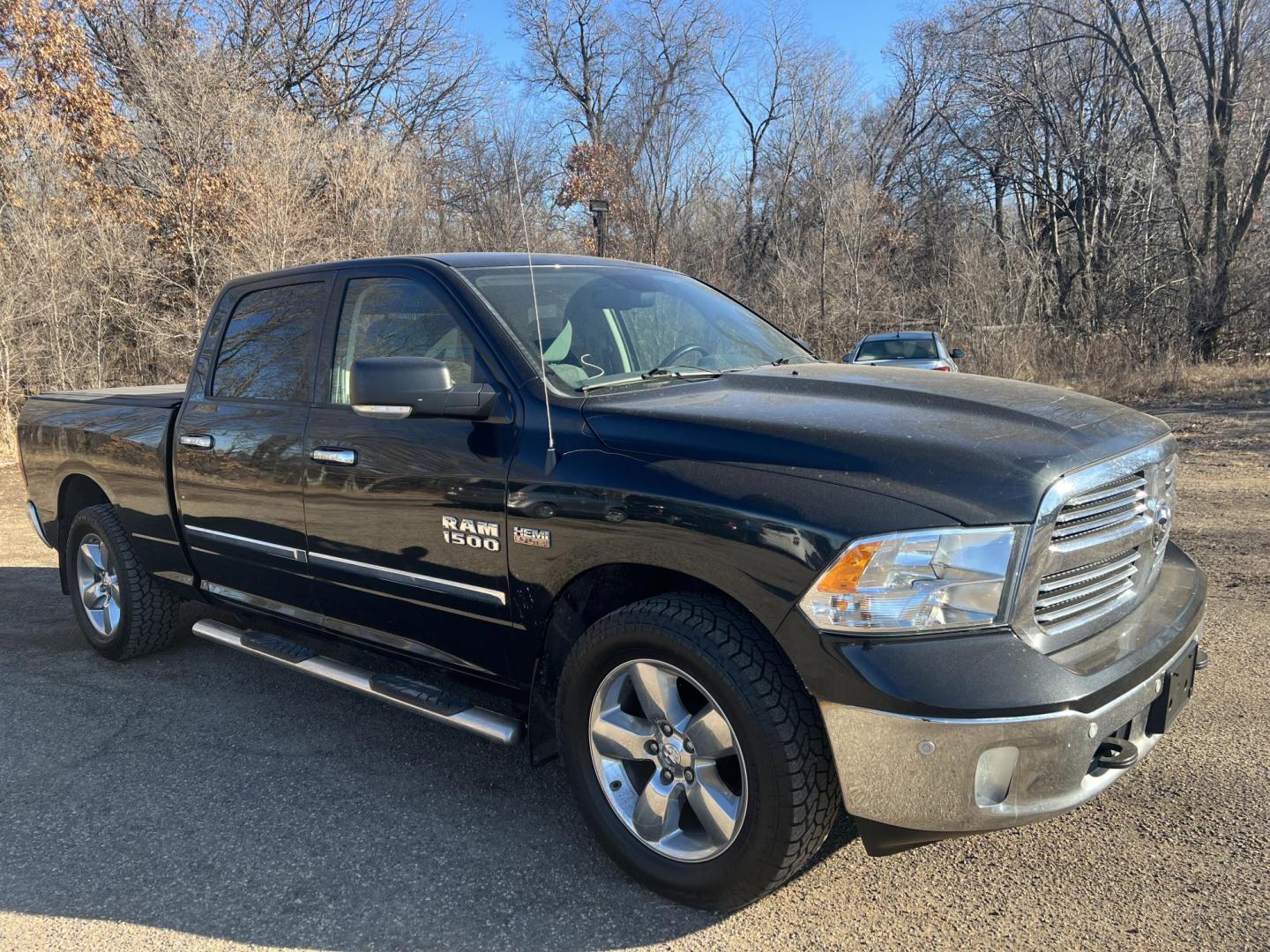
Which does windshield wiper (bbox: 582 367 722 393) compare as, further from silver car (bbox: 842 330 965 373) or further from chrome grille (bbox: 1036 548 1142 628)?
silver car (bbox: 842 330 965 373)

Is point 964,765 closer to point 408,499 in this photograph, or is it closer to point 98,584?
point 408,499

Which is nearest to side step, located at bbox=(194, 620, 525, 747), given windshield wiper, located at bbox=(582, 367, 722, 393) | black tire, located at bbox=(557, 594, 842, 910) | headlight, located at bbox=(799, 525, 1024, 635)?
black tire, located at bbox=(557, 594, 842, 910)

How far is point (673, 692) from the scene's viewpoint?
2664mm

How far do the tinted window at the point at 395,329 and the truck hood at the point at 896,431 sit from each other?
704 millimetres

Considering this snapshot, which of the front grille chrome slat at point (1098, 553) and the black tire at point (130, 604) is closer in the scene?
the front grille chrome slat at point (1098, 553)

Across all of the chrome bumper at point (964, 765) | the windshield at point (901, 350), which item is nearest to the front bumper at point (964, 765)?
the chrome bumper at point (964, 765)

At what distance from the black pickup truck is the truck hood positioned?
0.01 m

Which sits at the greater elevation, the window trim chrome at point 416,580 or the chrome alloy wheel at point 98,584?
the window trim chrome at point 416,580

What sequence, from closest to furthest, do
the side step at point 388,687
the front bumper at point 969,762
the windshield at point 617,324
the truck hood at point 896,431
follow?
1. the front bumper at point 969,762
2. the truck hood at point 896,431
3. the side step at point 388,687
4. the windshield at point 617,324

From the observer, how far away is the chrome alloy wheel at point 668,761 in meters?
2.56

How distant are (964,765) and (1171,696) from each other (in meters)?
0.85

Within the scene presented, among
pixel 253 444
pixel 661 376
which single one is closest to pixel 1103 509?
pixel 661 376

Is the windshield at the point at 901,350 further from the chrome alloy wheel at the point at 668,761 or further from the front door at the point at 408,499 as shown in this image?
Answer: the chrome alloy wheel at the point at 668,761

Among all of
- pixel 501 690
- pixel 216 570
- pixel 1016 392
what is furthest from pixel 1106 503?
pixel 216 570
